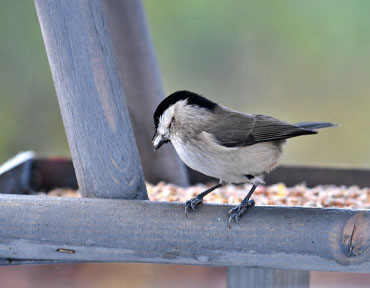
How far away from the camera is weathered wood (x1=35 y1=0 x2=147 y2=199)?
183 cm

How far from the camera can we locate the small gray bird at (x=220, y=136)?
6.19 ft

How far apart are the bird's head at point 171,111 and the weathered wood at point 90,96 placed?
0.11 meters

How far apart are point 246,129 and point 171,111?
0.90 feet

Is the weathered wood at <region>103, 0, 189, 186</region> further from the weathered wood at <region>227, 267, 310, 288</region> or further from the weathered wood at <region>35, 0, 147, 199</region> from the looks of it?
the weathered wood at <region>227, 267, 310, 288</region>

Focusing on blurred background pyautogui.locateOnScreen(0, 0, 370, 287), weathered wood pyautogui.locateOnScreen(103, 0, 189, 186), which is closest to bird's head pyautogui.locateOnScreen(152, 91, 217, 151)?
weathered wood pyautogui.locateOnScreen(103, 0, 189, 186)

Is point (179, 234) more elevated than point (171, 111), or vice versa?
point (171, 111)

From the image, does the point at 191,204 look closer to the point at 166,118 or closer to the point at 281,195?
the point at 166,118

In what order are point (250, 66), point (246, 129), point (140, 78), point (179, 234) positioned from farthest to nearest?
point (250, 66) < point (140, 78) < point (246, 129) < point (179, 234)

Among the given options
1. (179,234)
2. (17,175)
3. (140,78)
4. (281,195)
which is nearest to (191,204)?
(179,234)

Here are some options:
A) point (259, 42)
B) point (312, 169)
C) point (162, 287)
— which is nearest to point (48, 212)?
point (162, 287)

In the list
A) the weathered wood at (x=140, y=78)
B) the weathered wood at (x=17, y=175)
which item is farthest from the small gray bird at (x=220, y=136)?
the weathered wood at (x=17, y=175)

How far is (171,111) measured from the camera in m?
1.95

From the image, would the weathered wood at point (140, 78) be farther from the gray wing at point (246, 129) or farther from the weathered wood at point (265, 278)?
the weathered wood at point (265, 278)

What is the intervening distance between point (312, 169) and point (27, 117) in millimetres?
2636
